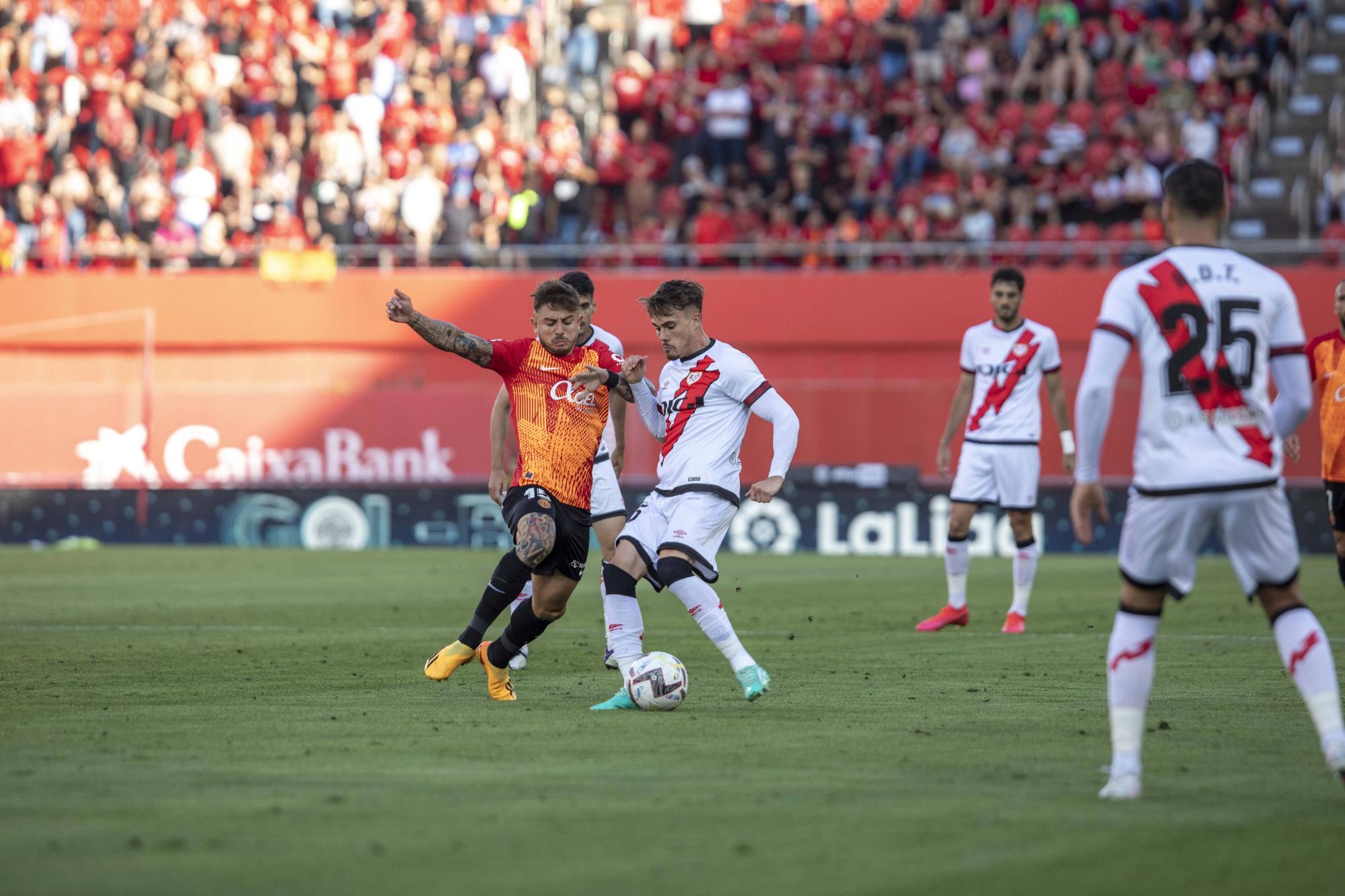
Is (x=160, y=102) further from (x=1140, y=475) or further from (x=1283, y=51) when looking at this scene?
(x=1140, y=475)

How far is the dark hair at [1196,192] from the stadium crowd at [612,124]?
20.0 metres

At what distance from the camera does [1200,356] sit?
600cm

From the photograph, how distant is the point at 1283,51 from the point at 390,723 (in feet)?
80.8

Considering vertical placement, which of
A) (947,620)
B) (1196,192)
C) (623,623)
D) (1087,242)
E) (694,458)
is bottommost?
(947,620)

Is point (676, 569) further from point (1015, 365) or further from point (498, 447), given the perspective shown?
point (1015, 365)

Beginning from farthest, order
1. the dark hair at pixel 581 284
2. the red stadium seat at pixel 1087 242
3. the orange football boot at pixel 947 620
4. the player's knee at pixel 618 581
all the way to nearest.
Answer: the red stadium seat at pixel 1087 242 → the orange football boot at pixel 947 620 → the dark hair at pixel 581 284 → the player's knee at pixel 618 581

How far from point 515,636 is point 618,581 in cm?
64

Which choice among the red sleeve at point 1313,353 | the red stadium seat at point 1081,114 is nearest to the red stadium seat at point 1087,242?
the red stadium seat at point 1081,114

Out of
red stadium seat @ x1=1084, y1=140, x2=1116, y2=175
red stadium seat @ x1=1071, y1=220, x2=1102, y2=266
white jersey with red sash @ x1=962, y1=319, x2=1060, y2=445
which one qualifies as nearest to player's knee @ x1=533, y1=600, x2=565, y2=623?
white jersey with red sash @ x1=962, y1=319, x2=1060, y2=445

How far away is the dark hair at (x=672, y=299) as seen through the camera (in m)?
8.62

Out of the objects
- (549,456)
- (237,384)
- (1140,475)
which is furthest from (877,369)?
(1140,475)

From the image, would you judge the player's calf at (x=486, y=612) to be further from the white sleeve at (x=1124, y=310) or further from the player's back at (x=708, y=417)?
the white sleeve at (x=1124, y=310)

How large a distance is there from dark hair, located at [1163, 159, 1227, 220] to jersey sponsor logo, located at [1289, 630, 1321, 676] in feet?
4.88

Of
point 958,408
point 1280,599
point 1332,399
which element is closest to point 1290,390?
point 1280,599
